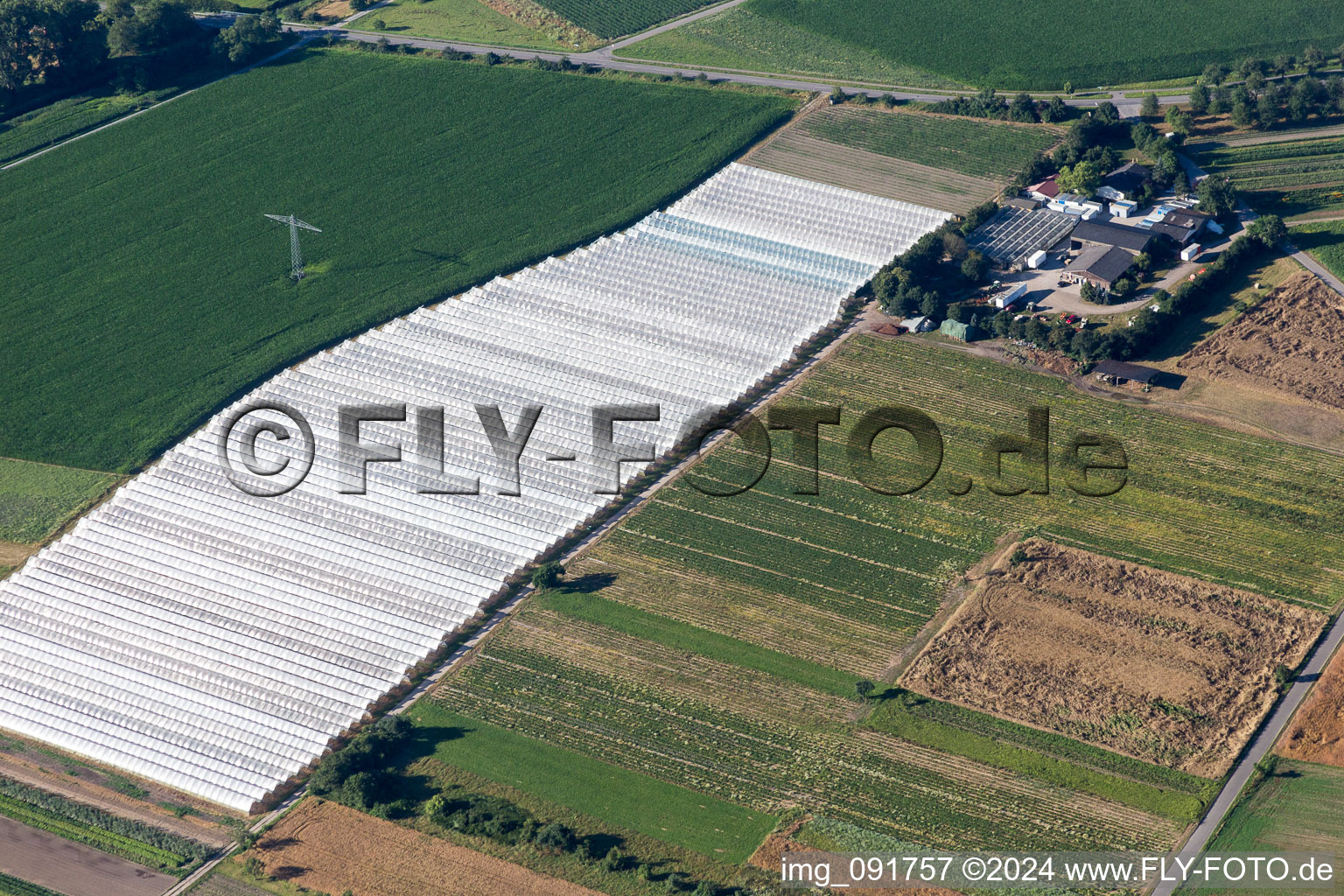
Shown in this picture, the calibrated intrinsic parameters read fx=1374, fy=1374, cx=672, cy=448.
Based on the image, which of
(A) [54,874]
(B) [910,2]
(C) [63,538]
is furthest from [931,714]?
(B) [910,2]

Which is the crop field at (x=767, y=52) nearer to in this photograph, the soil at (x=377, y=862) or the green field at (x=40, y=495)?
the green field at (x=40, y=495)

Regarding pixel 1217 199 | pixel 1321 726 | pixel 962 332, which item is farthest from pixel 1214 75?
pixel 1321 726

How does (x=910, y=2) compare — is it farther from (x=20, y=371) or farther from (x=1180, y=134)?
(x=20, y=371)

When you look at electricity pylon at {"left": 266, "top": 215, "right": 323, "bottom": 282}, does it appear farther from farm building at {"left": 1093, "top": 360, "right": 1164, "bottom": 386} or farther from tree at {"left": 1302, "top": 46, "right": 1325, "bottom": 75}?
tree at {"left": 1302, "top": 46, "right": 1325, "bottom": 75}

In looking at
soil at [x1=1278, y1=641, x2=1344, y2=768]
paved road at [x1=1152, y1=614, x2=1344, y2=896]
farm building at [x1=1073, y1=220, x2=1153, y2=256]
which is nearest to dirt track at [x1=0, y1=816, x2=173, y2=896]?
paved road at [x1=1152, y1=614, x2=1344, y2=896]

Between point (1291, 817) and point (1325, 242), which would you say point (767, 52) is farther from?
point (1291, 817)

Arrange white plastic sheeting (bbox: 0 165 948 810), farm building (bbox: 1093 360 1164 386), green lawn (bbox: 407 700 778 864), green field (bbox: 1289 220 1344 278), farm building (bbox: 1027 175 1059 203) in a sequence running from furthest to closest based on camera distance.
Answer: farm building (bbox: 1027 175 1059 203)
green field (bbox: 1289 220 1344 278)
farm building (bbox: 1093 360 1164 386)
white plastic sheeting (bbox: 0 165 948 810)
green lawn (bbox: 407 700 778 864)
